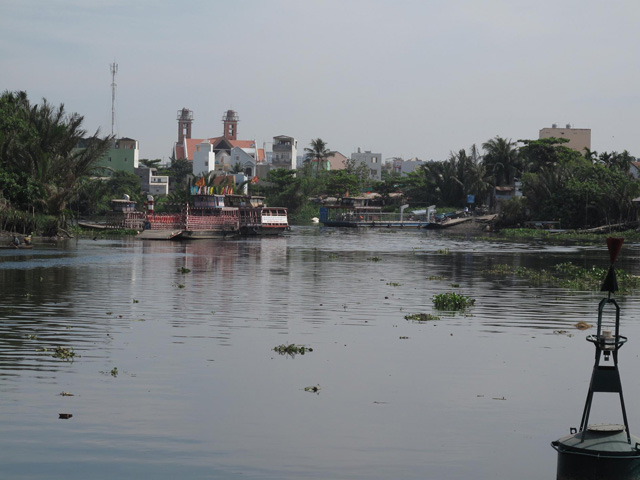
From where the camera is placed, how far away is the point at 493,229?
107750mm

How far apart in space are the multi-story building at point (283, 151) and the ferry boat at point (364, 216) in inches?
1510

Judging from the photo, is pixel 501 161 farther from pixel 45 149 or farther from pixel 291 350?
pixel 291 350

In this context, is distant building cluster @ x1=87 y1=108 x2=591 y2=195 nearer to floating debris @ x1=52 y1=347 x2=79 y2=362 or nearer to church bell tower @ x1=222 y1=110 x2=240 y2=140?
church bell tower @ x1=222 y1=110 x2=240 y2=140

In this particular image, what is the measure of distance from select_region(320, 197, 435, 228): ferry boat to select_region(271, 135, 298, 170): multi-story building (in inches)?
1510

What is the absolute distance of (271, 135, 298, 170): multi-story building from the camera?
17088cm

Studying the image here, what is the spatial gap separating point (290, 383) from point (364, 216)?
366 ft

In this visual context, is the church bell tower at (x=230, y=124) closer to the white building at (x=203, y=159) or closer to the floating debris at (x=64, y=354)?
the white building at (x=203, y=159)

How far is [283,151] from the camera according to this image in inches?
6742

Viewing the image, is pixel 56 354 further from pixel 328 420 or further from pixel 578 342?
pixel 578 342

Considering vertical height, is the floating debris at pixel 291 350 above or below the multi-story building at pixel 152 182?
below

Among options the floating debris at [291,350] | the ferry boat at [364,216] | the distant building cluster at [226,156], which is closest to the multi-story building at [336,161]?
the distant building cluster at [226,156]

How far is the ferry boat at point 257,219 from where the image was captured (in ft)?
267

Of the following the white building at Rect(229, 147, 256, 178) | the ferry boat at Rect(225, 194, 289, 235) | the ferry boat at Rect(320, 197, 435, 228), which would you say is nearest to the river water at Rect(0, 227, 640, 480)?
the ferry boat at Rect(225, 194, 289, 235)

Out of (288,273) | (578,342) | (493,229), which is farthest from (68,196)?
(493,229)
